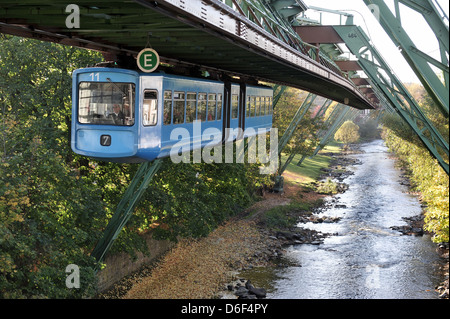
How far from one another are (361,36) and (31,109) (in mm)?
11097

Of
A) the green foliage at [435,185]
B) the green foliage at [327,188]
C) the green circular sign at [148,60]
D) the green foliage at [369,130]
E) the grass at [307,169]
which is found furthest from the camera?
the green foliage at [369,130]

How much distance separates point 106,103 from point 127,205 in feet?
21.3

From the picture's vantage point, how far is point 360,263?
25.4 m

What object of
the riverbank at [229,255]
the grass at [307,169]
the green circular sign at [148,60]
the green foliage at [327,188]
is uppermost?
the green circular sign at [148,60]

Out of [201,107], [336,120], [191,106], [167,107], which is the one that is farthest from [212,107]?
[336,120]

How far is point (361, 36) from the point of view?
18.3 metres

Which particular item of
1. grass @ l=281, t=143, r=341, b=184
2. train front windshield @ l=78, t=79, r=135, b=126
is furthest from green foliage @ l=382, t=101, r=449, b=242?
grass @ l=281, t=143, r=341, b=184

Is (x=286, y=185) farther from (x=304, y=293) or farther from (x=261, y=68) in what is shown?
(x=261, y=68)

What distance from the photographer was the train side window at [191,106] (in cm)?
1490

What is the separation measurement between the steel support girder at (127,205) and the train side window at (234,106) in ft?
10.9

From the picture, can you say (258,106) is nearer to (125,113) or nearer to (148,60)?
(125,113)

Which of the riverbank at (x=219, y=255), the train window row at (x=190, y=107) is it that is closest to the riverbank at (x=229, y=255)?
the riverbank at (x=219, y=255)

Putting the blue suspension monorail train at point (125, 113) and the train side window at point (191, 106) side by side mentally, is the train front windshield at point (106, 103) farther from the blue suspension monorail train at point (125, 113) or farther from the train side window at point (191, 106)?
the train side window at point (191, 106)
